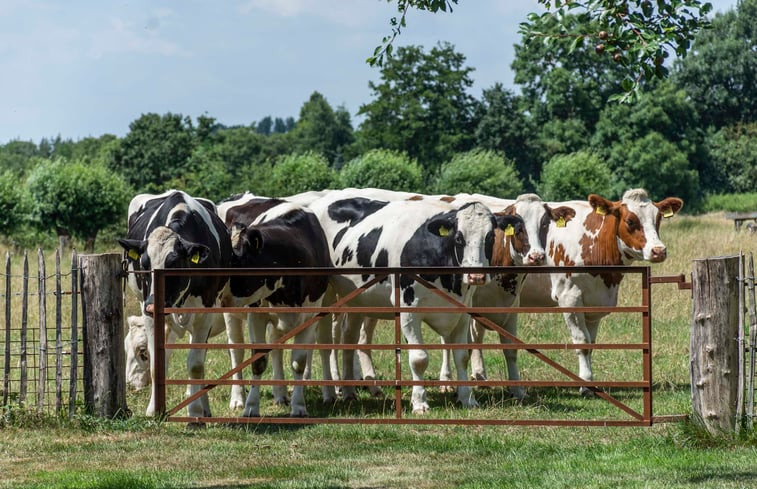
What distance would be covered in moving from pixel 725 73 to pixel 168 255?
7747 cm

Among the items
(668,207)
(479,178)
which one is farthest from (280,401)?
(479,178)

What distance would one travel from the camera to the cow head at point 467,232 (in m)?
11.9

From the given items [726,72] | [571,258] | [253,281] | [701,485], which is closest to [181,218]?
[253,281]

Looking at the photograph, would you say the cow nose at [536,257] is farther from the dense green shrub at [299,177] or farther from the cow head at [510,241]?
the dense green shrub at [299,177]

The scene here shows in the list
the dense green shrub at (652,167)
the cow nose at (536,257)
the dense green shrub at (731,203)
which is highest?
the dense green shrub at (652,167)

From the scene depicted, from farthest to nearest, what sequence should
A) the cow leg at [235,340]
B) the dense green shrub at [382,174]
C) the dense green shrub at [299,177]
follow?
1. the dense green shrub at [382,174]
2. the dense green shrub at [299,177]
3. the cow leg at [235,340]

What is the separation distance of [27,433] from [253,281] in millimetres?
2857

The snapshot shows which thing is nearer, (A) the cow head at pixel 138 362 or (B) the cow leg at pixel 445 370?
(B) the cow leg at pixel 445 370

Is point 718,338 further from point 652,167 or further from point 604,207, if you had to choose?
point 652,167

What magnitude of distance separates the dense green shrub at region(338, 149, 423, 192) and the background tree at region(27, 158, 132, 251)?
13718mm

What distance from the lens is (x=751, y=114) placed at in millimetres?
82375

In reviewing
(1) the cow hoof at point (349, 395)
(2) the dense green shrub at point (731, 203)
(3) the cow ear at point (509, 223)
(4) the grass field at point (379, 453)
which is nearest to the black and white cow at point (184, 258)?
(4) the grass field at point (379, 453)

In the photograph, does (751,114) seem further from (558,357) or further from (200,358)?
(200,358)

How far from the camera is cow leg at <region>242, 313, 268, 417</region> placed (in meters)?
11.1
